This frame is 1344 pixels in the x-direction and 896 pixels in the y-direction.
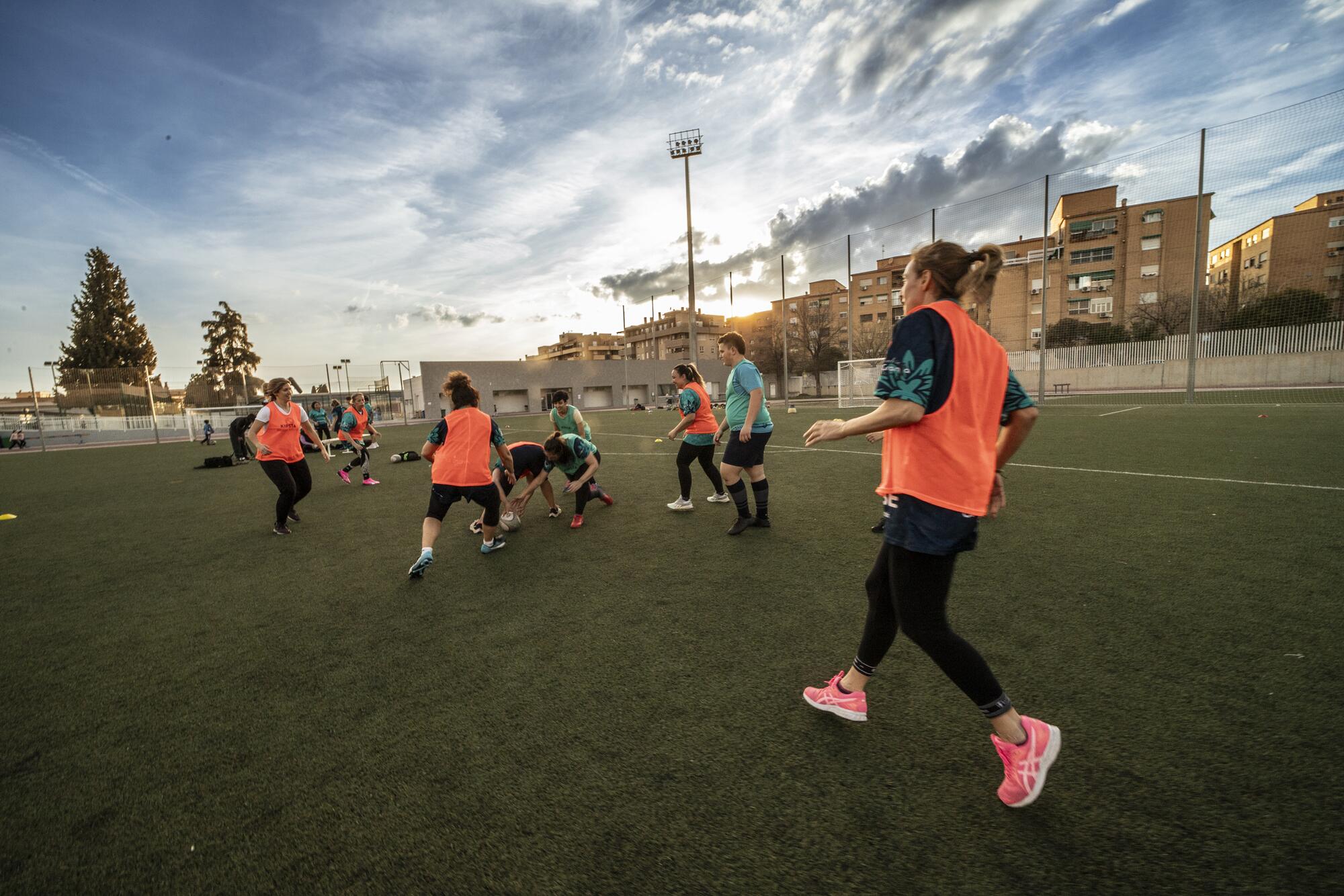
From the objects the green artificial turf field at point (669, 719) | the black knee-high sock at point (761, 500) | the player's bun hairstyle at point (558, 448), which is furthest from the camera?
the player's bun hairstyle at point (558, 448)

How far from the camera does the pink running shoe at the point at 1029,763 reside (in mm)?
1791

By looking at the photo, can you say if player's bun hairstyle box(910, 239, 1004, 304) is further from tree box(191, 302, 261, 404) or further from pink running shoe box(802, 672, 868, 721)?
tree box(191, 302, 261, 404)

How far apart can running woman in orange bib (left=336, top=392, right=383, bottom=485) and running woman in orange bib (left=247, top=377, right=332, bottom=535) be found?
4453 mm

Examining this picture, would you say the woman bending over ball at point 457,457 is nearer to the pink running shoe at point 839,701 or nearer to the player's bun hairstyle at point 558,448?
the player's bun hairstyle at point 558,448

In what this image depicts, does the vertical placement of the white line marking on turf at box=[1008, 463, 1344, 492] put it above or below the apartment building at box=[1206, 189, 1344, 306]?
Answer: below

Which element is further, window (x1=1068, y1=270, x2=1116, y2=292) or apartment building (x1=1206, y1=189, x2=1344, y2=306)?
window (x1=1068, y1=270, x2=1116, y2=292)

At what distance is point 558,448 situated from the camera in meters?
5.70

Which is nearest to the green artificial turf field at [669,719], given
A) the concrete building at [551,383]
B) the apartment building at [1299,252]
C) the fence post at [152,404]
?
the fence post at [152,404]

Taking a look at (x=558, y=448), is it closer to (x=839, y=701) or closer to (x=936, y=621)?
(x=839, y=701)

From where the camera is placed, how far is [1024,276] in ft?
164

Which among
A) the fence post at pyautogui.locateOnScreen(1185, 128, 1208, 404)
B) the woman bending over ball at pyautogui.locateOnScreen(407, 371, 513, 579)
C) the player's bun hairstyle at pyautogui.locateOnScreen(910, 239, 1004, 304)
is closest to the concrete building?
the fence post at pyautogui.locateOnScreen(1185, 128, 1208, 404)

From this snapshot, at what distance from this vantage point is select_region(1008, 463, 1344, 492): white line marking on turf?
5.97 m

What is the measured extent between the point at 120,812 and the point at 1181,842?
3679mm

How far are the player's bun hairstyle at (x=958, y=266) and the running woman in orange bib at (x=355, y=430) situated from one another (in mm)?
11239
